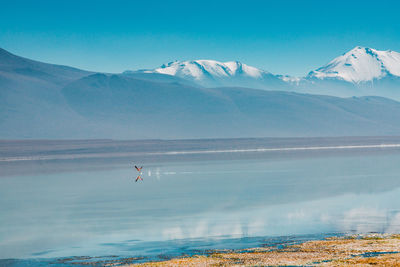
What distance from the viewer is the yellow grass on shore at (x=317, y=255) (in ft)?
86.8

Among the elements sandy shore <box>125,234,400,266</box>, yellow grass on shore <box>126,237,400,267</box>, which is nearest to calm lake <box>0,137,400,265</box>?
sandy shore <box>125,234,400,266</box>

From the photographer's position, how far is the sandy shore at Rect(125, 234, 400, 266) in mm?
26469

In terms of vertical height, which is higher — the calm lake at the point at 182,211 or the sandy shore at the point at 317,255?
the calm lake at the point at 182,211

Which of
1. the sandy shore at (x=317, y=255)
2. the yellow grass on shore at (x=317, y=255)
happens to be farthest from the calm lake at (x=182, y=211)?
the yellow grass on shore at (x=317, y=255)

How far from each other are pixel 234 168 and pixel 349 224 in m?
49.6

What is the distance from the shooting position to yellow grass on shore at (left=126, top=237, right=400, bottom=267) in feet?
86.8

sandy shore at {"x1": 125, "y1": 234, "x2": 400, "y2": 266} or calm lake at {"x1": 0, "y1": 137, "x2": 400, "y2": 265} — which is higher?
calm lake at {"x1": 0, "y1": 137, "x2": 400, "y2": 265}

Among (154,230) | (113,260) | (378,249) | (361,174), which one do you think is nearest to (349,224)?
(378,249)

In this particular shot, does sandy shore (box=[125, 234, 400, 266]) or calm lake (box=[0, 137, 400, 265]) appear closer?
sandy shore (box=[125, 234, 400, 266])

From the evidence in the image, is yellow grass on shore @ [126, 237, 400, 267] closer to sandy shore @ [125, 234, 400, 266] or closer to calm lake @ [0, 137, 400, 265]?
sandy shore @ [125, 234, 400, 266]

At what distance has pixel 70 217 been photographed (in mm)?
43125

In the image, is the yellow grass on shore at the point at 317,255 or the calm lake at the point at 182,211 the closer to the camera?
the yellow grass on shore at the point at 317,255

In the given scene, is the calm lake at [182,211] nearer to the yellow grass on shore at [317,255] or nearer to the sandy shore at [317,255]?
the sandy shore at [317,255]

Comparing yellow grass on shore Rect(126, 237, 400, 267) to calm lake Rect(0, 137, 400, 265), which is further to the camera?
calm lake Rect(0, 137, 400, 265)
